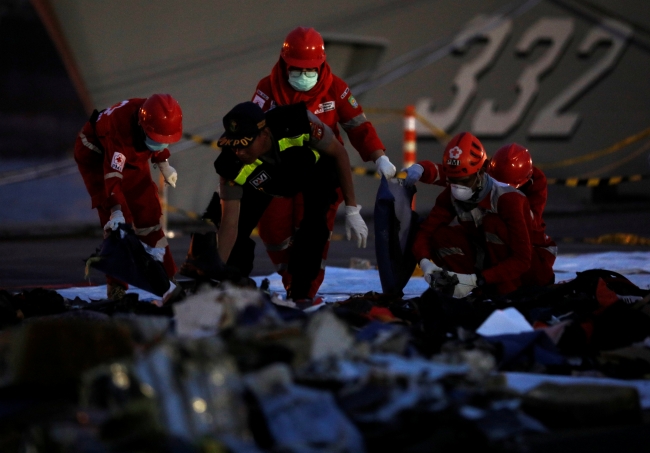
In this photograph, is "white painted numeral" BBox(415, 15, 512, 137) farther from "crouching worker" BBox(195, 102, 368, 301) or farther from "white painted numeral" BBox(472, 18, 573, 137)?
"crouching worker" BBox(195, 102, 368, 301)

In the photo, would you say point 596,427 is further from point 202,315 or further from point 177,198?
point 177,198

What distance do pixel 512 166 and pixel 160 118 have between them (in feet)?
6.01

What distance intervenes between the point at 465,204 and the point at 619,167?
848 cm

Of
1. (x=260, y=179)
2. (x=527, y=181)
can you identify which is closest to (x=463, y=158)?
(x=527, y=181)

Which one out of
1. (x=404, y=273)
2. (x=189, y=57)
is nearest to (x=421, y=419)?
(x=404, y=273)

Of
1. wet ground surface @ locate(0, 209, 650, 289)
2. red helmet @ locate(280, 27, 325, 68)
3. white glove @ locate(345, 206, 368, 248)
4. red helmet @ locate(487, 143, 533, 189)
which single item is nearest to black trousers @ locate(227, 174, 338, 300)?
white glove @ locate(345, 206, 368, 248)

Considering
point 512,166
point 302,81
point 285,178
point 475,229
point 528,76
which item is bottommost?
point 528,76

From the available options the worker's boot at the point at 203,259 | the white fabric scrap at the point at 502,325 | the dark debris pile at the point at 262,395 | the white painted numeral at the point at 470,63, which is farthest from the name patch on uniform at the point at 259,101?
the white painted numeral at the point at 470,63

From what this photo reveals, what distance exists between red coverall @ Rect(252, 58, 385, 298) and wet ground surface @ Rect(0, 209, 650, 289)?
1452mm

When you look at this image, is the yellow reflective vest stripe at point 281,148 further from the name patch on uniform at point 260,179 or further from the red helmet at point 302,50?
the red helmet at point 302,50

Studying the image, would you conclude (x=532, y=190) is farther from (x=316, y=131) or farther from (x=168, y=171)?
(x=168, y=171)

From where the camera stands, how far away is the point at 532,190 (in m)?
5.26

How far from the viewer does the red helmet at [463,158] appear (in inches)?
183

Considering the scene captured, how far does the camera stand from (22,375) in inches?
93.0
